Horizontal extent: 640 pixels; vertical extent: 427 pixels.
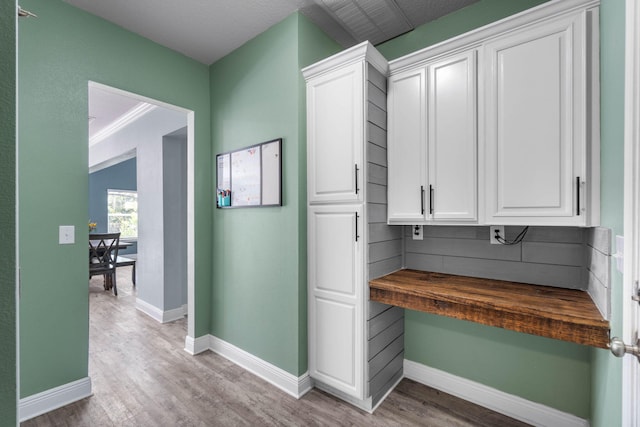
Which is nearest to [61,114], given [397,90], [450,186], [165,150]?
[165,150]

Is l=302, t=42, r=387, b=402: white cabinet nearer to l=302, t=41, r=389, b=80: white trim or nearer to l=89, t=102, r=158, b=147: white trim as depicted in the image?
l=302, t=41, r=389, b=80: white trim

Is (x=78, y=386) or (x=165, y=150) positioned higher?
(x=165, y=150)

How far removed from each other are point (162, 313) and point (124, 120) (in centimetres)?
285

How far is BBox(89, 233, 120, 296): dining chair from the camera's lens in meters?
4.78

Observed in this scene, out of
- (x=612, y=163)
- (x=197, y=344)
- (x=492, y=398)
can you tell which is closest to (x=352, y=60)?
(x=612, y=163)

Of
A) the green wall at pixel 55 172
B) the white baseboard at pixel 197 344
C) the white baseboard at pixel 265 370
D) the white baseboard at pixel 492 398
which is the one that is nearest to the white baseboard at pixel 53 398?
the green wall at pixel 55 172

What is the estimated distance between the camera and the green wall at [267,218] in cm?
226

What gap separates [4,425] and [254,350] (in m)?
2.01

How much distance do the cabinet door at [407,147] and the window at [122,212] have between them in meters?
8.13

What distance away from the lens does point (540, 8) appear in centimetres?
157

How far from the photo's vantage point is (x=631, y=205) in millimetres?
929

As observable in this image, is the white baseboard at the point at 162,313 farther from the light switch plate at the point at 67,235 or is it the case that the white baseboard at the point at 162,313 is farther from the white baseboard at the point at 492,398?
the white baseboard at the point at 492,398

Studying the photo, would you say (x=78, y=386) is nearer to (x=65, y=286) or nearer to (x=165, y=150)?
(x=65, y=286)

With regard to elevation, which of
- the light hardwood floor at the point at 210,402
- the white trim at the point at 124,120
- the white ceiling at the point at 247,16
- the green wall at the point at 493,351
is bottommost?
the light hardwood floor at the point at 210,402
